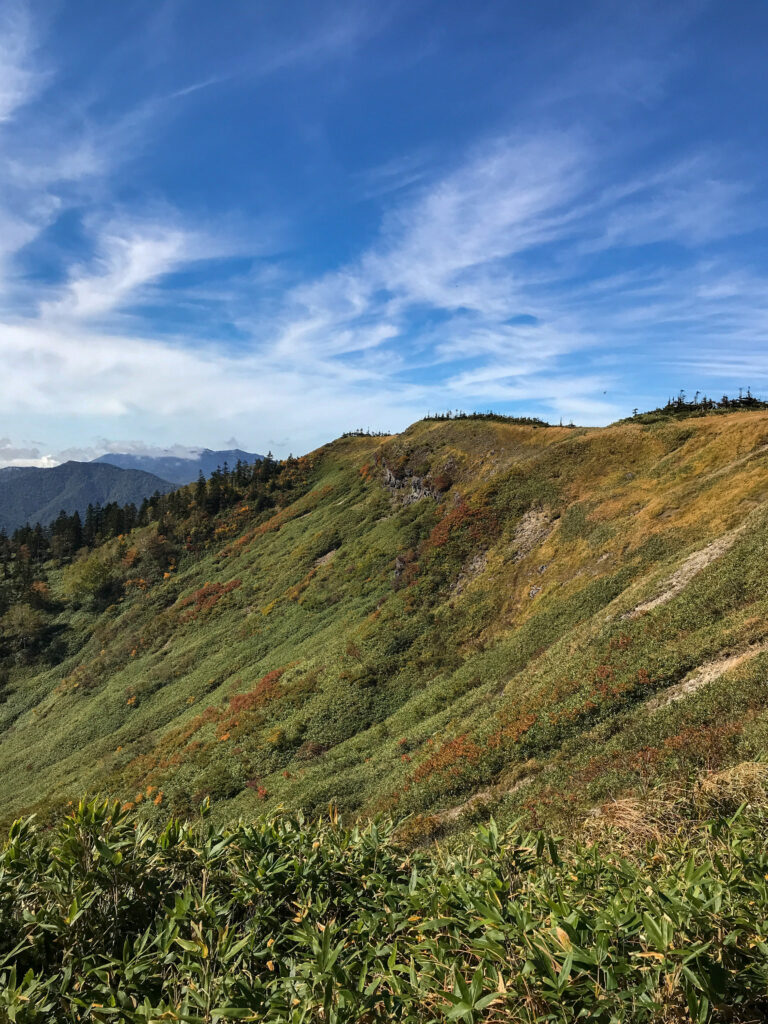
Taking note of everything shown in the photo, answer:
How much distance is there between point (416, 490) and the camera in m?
66.9

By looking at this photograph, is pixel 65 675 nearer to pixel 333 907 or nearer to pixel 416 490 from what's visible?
pixel 416 490

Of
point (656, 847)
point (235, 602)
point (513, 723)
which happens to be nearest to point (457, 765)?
point (513, 723)

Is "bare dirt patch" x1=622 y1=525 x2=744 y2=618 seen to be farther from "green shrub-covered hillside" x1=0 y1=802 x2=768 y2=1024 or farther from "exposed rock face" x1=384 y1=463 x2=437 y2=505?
"exposed rock face" x1=384 y1=463 x2=437 y2=505

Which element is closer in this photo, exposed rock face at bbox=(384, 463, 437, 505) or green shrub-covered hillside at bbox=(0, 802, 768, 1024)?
green shrub-covered hillside at bbox=(0, 802, 768, 1024)

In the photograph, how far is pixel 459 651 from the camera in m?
35.6

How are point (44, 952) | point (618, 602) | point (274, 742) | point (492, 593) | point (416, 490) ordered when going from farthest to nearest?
point (416, 490) → point (492, 593) → point (274, 742) → point (618, 602) → point (44, 952)

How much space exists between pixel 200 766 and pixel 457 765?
24.4m

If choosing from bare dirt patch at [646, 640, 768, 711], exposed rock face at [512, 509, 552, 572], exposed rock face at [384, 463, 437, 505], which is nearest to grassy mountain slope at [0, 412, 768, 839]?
bare dirt patch at [646, 640, 768, 711]

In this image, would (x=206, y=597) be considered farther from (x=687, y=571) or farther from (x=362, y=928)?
(x=362, y=928)

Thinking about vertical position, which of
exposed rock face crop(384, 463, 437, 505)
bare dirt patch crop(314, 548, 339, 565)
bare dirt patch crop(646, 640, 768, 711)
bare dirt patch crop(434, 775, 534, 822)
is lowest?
bare dirt patch crop(434, 775, 534, 822)

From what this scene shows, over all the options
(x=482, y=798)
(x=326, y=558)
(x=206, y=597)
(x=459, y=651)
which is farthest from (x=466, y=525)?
(x=206, y=597)

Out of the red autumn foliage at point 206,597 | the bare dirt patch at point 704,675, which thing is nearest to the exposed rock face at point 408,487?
the red autumn foliage at point 206,597

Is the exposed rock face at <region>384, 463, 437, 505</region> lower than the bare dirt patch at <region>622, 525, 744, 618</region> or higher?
higher

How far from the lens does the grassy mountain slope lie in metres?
17.6
